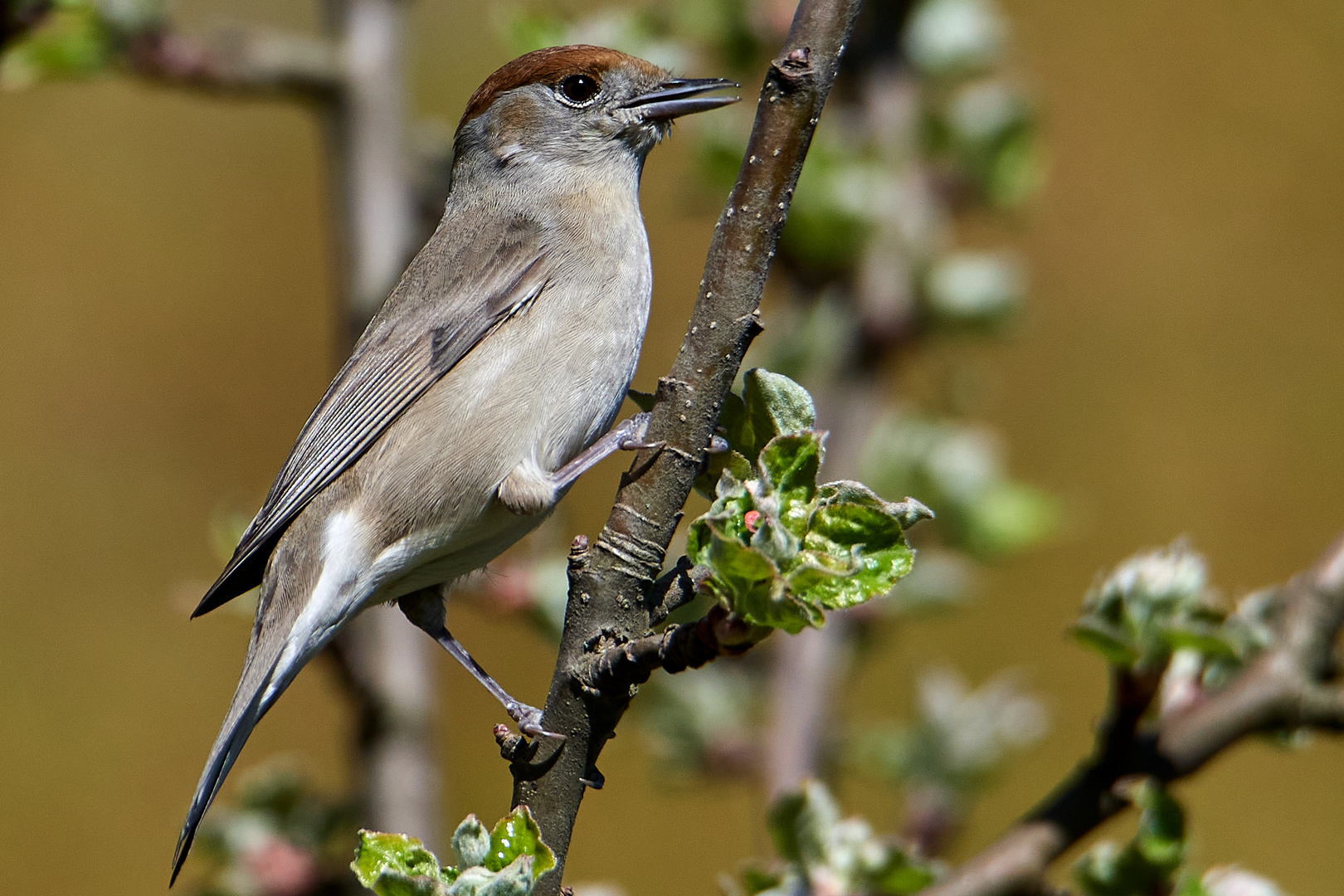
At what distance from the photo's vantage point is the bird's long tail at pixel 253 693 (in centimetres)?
227

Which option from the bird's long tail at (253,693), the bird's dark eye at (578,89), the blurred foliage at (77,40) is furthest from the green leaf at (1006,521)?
the blurred foliage at (77,40)

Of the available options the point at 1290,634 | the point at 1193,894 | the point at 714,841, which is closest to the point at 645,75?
the point at 1290,634

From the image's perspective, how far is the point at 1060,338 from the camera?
17.6 ft

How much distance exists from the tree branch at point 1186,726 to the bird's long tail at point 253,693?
51.7 inches

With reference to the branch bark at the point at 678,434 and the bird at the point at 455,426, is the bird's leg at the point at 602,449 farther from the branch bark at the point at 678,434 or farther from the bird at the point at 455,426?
the branch bark at the point at 678,434

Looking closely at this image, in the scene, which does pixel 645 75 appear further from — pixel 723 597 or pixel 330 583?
pixel 723 597

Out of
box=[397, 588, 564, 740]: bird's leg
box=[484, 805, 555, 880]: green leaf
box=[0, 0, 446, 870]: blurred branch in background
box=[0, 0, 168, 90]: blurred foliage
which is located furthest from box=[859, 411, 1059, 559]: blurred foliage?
box=[0, 0, 168, 90]: blurred foliage

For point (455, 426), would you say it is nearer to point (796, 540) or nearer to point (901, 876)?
point (901, 876)

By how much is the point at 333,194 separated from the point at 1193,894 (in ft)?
9.39

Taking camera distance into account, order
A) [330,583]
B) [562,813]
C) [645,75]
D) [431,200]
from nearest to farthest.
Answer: [562,813] → [330,583] → [645,75] → [431,200]

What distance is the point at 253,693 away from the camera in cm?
253

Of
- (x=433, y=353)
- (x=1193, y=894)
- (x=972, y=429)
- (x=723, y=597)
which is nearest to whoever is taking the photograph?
(x=723, y=597)

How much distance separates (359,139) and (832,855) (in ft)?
7.92

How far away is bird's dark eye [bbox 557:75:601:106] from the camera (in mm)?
3434
